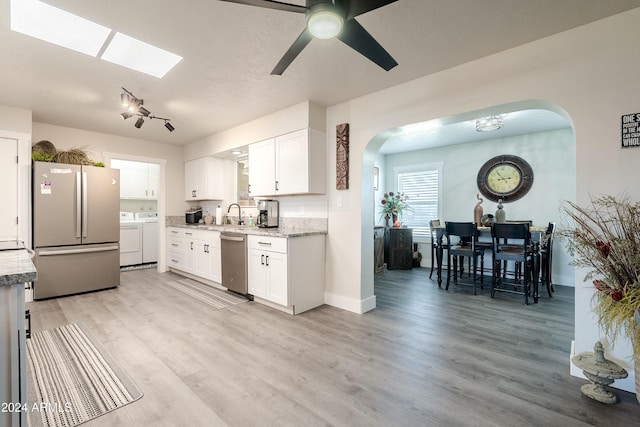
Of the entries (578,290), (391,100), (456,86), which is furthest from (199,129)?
(578,290)

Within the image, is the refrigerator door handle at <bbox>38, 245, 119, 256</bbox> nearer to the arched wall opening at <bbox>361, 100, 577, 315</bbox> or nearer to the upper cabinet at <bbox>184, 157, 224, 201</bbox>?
the upper cabinet at <bbox>184, 157, 224, 201</bbox>

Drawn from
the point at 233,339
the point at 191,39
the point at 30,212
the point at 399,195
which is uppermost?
the point at 191,39

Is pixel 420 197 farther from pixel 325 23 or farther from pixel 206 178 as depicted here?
pixel 325 23

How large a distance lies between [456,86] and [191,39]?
2310mm

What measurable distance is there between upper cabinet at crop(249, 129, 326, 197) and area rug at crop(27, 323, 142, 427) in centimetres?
241

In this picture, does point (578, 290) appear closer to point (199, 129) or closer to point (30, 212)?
point (199, 129)

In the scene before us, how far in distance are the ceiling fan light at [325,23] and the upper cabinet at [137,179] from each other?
5.79 meters

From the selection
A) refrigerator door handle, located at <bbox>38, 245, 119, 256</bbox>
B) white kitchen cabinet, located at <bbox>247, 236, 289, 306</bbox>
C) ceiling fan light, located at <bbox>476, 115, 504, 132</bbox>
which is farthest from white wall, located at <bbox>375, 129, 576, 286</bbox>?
refrigerator door handle, located at <bbox>38, 245, 119, 256</bbox>

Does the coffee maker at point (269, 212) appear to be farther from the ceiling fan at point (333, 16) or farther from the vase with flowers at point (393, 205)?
the vase with flowers at point (393, 205)

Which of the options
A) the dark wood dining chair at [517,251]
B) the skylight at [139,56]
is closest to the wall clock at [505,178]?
the dark wood dining chair at [517,251]

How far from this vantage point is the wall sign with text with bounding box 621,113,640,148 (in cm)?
188

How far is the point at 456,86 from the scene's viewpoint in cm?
263

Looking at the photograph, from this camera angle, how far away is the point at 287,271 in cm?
320

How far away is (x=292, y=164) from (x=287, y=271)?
134 cm
